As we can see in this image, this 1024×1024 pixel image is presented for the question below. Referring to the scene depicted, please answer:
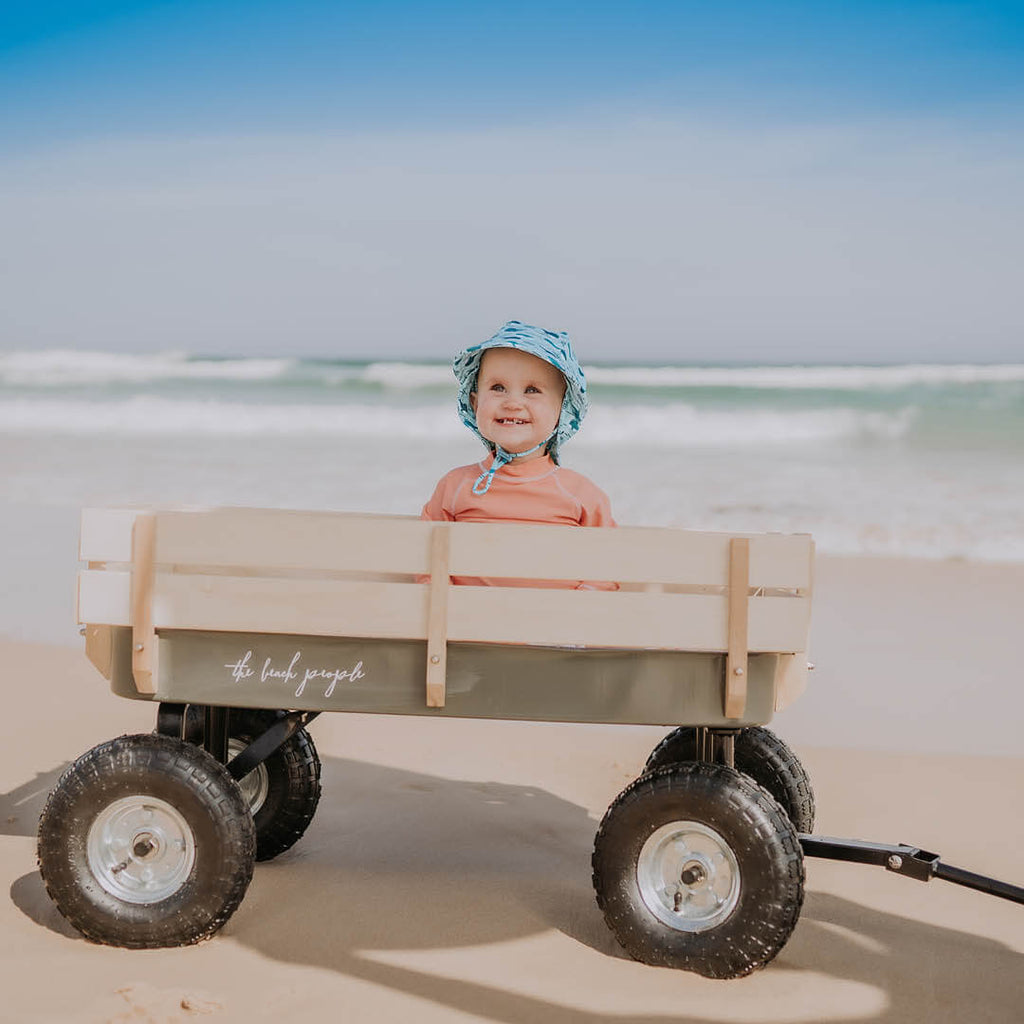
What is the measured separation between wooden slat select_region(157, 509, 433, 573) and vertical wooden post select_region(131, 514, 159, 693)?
0.09ft

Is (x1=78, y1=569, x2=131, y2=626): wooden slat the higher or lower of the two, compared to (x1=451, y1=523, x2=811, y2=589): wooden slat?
lower

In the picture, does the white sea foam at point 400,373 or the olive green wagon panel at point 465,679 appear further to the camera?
the white sea foam at point 400,373

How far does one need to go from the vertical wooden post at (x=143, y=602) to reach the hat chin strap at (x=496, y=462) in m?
1.04

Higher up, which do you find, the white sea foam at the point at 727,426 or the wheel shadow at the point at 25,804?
the white sea foam at the point at 727,426

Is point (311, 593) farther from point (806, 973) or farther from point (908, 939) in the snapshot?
point (908, 939)

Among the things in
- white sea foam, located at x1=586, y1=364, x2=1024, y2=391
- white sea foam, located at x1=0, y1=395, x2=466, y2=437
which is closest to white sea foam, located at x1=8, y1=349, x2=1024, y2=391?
white sea foam, located at x1=586, y1=364, x2=1024, y2=391

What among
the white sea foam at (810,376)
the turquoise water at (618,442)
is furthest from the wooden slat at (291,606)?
the white sea foam at (810,376)

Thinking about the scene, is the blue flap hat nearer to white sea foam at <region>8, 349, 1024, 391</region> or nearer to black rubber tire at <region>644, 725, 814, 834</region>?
black rubber tire at <region>644, 725, 814, 834</region>

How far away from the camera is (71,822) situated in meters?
3.07

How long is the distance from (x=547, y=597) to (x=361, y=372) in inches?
1062

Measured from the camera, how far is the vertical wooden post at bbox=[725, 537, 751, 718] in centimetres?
289

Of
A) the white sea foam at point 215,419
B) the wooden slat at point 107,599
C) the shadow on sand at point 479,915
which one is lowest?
the shadow on sand at point 479,915

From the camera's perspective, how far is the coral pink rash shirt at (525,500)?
3.67 metres

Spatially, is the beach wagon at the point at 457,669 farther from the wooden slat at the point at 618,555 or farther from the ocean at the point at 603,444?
the ocean at the point at 603,444
